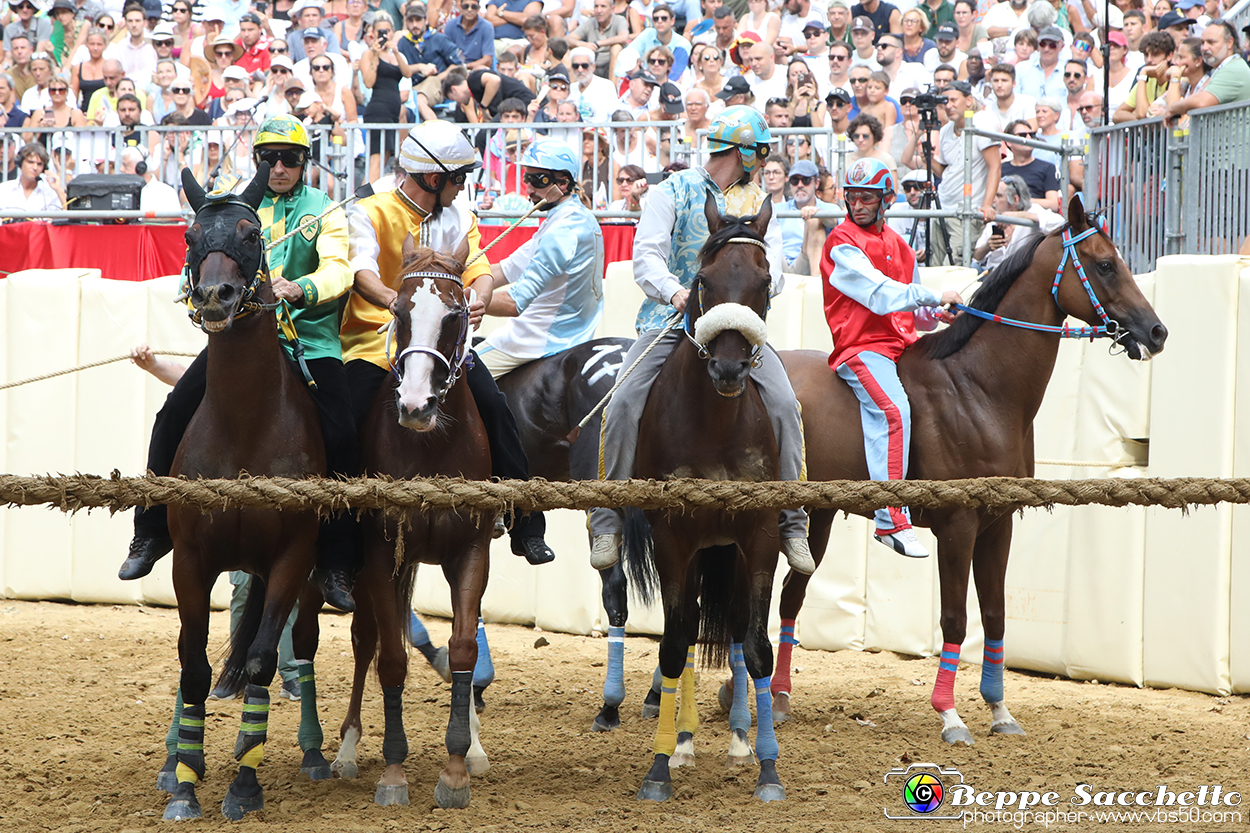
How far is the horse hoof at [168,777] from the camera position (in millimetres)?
5633

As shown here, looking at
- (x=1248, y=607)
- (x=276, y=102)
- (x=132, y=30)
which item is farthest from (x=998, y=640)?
(x=132, y=30)

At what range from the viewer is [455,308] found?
5246 mm

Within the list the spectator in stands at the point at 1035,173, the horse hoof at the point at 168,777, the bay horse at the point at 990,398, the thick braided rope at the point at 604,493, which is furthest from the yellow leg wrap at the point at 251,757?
the spectator in stands at the point at 1035,173

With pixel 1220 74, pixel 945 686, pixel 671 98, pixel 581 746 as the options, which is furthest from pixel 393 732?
→ pixel 671 98

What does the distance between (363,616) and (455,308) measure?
5.43 feet

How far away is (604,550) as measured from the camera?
589 centimetres

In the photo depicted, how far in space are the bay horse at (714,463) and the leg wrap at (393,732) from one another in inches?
41.6

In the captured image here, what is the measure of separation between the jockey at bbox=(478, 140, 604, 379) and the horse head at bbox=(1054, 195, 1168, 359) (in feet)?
8.66

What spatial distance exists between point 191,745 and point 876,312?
13.3 feet

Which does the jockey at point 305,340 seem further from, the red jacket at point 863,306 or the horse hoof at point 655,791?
the red jacket at point 863,306

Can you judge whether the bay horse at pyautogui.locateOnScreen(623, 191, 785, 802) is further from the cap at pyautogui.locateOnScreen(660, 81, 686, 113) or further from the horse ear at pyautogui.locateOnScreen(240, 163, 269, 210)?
the cap at pyautogui.locateOnScreen(660, 81, 686, 113)

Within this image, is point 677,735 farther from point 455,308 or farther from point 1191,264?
point 1191,264

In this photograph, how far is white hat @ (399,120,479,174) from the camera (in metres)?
5.96

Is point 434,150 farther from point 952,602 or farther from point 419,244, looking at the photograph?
point 952,602
